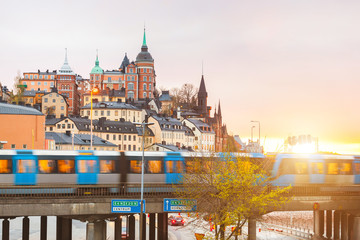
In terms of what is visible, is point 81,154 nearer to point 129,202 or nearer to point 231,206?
point 129,202

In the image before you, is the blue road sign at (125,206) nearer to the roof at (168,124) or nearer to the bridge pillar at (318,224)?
the bridge pillar at (318,224)

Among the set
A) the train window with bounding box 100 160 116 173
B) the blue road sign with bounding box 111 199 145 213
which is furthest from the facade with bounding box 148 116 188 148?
the blue road sign with bounding box 111 199 145 213

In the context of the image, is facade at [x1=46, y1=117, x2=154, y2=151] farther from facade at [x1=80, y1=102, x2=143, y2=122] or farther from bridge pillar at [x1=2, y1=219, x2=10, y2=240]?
bridge pillar at [x1=2, y1=219, x2=10, y2=240]

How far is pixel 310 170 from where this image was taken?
5375cm

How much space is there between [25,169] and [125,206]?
8.63 meters

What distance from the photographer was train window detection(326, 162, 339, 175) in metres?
54.2

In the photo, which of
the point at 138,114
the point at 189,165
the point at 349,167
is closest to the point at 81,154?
the point at 189,165

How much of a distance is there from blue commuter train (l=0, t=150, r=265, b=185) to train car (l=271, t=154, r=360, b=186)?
25.4 ft

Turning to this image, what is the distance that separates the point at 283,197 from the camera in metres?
47.1

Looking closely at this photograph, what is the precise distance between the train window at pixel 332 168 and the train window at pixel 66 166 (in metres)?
23.0

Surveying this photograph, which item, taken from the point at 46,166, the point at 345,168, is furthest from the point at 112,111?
the point at 46,166

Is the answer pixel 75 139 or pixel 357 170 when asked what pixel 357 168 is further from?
pixel 75 139

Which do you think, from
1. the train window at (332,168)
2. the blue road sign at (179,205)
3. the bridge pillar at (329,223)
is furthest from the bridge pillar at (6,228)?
the bridge pillar at (329,223)

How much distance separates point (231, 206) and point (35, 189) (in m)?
14.6
